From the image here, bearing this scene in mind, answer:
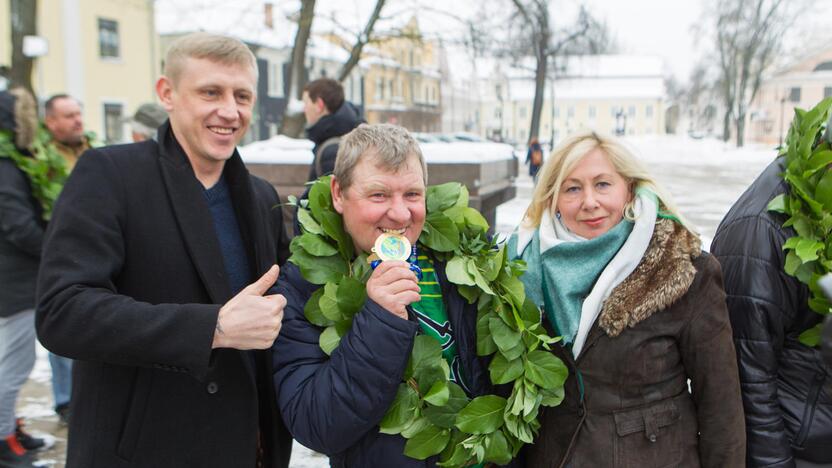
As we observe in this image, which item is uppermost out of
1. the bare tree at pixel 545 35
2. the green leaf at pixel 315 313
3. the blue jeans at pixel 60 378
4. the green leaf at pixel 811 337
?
the bare tree at pixel 545 35

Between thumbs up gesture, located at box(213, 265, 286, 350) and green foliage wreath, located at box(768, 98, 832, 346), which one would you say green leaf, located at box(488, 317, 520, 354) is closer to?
thumbs up gesture, located at box(213, 265, 286, 350)

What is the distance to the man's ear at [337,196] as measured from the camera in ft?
6.50

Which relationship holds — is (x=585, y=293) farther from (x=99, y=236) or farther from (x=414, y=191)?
(x=99, y=236)

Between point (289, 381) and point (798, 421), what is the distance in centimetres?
161

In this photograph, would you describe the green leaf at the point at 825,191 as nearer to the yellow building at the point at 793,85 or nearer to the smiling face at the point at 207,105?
the smiling face at the point at 207,105

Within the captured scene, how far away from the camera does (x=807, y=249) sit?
1964mm

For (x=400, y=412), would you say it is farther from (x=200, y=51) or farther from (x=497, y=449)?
(x=200, y=51)

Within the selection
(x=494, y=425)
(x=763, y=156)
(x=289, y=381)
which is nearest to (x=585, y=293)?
(x=494, y=425)

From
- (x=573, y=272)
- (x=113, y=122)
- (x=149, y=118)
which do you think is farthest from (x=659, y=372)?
(x=113, y=122)

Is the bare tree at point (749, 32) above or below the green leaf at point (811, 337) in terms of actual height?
above

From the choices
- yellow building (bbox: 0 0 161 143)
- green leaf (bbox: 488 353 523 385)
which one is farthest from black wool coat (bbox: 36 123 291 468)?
yellow building (bbox: 0 0 161 143)

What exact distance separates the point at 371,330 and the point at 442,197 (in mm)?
602

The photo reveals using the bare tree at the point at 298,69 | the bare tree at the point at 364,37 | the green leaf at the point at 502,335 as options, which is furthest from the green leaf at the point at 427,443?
the bare tree at the point at 364,37

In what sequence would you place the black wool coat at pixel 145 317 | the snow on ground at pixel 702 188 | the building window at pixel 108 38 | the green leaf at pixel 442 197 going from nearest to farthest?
the black wool coat at pixel 145 317, the green leaf at pixel 442 197, the snow on ground at pixel 702 188, the building window at pixel 108 38
